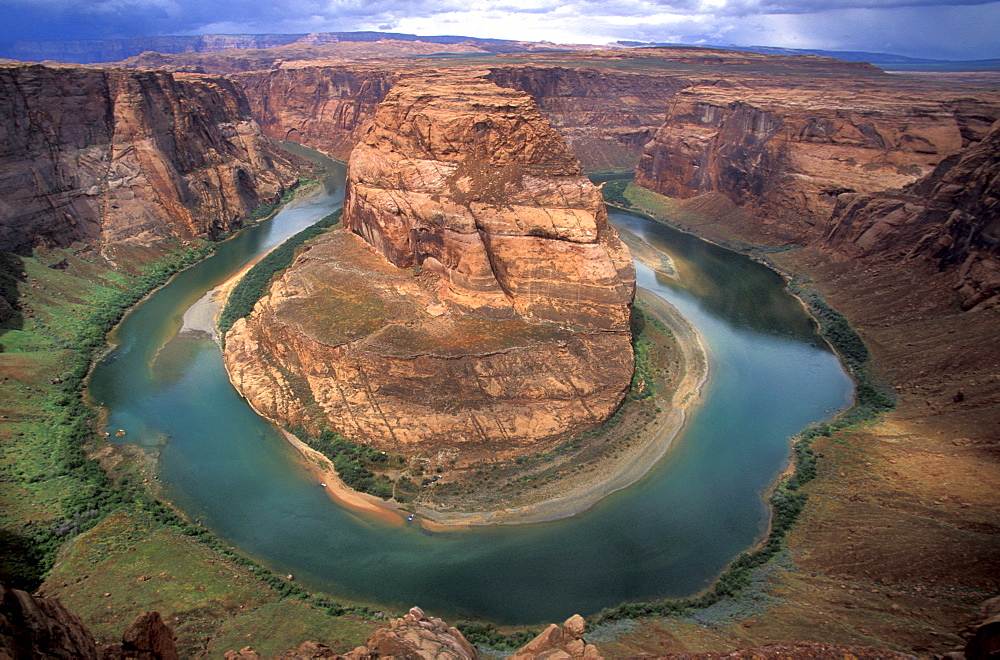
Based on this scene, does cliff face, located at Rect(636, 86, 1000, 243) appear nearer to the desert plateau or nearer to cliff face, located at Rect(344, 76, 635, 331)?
the desert plateau

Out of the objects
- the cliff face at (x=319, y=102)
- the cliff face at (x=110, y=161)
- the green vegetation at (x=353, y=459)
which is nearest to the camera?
the green vegetation at (x=353, y=459)

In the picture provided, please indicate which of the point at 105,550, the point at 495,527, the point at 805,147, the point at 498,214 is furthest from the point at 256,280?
the point at 805,147

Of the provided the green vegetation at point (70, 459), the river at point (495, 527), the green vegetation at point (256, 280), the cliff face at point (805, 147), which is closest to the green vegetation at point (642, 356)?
the river at point (495, 527)

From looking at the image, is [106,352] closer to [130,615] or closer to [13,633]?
[130,615]

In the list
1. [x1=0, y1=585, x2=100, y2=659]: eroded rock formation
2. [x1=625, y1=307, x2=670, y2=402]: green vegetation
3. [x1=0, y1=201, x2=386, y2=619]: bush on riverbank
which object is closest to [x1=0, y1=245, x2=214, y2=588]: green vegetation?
[x1=0, y1=201, x2=386, y2=619]: bush on riverbank

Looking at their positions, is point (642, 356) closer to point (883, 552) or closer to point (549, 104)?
point (883, 552)

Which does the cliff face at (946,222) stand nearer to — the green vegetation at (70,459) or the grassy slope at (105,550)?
the grassy slope at (105,550)

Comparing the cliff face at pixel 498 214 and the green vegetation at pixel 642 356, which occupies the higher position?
the cliff face at pixel 498 214
